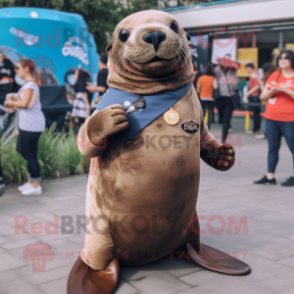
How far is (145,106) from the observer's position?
270 centimetres

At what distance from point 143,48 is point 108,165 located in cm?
79

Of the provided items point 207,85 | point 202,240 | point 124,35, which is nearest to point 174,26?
point 124,35

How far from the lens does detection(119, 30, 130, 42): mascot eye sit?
2.78 meters

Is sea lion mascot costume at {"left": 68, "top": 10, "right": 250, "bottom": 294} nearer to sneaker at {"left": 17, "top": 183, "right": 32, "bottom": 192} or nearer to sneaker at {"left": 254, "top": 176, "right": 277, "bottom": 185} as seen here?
sneaker at {"left": 17, "top": 183, "right": 32, "bottom": 192}

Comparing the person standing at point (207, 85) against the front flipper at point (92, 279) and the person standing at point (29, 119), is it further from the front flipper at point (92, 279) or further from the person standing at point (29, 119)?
the front flipper at point (92, 279)

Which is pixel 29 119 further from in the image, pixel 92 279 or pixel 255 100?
pixel 255 100

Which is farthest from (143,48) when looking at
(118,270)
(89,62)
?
(89,62)

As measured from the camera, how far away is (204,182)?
6.06 metres

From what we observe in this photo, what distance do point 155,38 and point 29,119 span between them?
3.22 meters

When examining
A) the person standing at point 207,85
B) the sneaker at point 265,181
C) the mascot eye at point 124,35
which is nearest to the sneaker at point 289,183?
the sneaker at point 265,181

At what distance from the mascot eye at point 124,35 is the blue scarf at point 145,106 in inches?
13.7

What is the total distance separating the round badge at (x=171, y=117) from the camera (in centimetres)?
271

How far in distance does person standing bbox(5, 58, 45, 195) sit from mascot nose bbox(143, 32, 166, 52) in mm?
3115

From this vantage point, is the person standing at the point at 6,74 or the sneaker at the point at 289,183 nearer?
the sneaker at the point at 289,183
